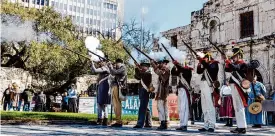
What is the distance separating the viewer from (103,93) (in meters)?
10.3

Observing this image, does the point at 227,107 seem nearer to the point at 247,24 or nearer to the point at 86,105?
the point at 86,105

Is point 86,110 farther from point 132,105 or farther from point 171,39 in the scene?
point 171,39

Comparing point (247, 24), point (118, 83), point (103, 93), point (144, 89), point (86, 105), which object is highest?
point (247, 24)

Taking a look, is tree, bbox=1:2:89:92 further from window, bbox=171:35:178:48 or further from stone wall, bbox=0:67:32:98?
window, bbox=171:35:178:48

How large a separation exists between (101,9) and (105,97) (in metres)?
99.2

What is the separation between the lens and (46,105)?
23766 millimetres

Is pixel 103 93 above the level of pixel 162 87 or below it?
below

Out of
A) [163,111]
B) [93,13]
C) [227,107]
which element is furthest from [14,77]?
[93,13]

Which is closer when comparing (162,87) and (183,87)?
(183,87)

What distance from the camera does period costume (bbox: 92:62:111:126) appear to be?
33.3 feet

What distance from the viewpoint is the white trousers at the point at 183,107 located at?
8.90 meters

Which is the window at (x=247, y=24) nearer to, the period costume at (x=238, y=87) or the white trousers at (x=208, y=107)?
the white trousers at (x=208, y=107)

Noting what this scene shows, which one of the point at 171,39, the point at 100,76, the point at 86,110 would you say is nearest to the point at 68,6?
the point at 171,39

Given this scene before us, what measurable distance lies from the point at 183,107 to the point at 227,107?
411 centimetres
